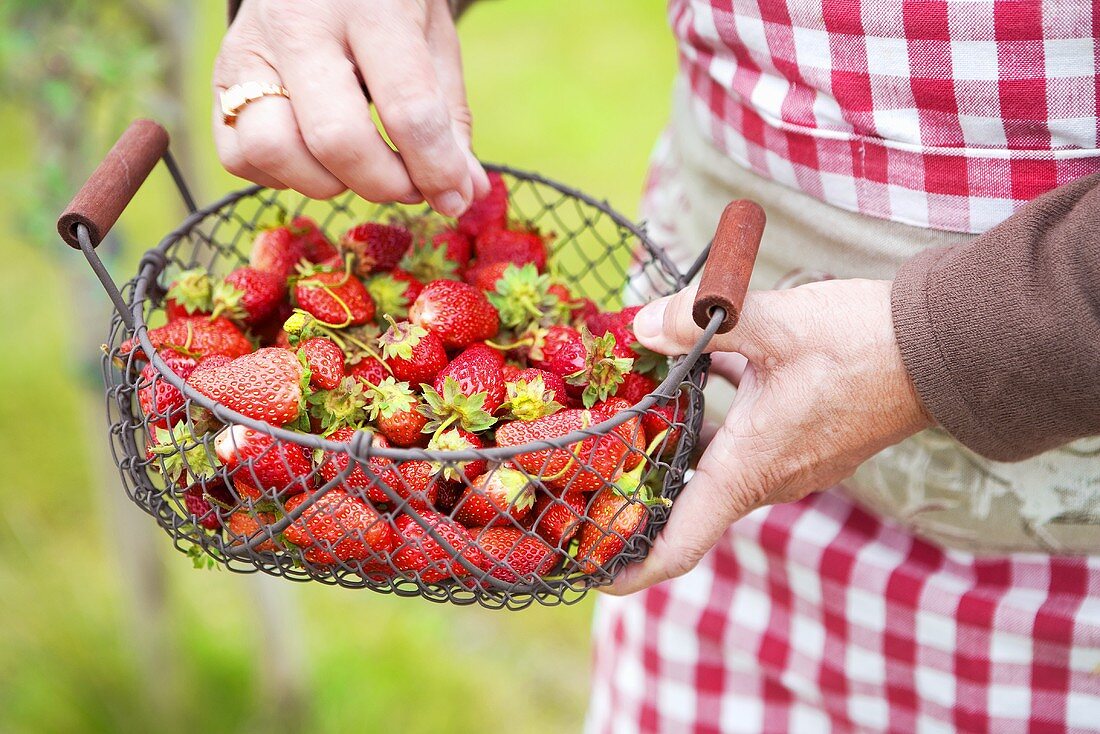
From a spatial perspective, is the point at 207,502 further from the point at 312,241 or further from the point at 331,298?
the point at 312,241

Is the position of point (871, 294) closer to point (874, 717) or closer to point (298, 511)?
point (298, 511)

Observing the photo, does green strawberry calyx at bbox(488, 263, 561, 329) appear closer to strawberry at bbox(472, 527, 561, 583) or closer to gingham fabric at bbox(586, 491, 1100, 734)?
strawberry at bbox(472, 527, 561, 583)

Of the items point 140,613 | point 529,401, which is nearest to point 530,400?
point 529,401

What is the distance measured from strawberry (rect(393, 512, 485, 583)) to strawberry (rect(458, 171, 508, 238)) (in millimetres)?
406

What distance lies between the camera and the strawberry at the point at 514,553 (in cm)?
82

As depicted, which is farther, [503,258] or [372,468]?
[503,258]

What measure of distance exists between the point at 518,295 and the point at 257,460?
0.33 metres

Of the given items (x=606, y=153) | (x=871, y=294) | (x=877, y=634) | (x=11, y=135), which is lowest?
(x=606, y=153)

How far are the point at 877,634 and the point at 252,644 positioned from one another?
1.37 m

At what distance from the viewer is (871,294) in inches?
34.0

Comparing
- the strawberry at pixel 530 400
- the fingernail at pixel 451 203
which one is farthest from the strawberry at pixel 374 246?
the strawberry at pixel 530 400

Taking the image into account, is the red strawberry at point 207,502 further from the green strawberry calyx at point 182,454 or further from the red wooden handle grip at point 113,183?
the red wooden handle grip at point 113,183

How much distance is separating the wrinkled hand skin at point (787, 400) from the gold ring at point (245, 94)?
0.37 metres

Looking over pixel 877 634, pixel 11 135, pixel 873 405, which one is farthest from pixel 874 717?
pixel 11 135
